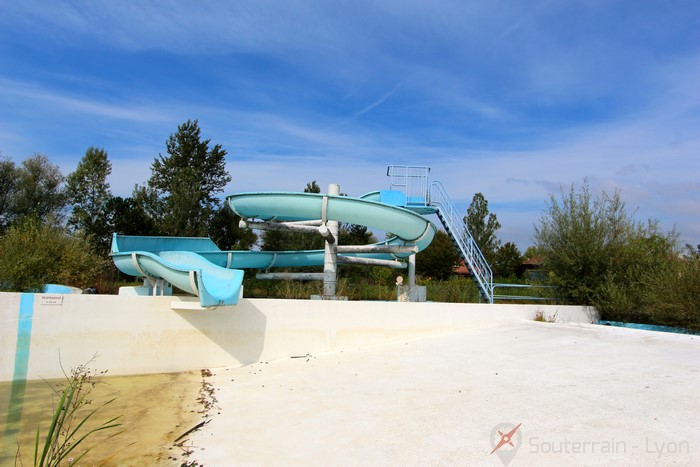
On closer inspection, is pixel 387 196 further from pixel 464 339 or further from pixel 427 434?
pixel 427 434

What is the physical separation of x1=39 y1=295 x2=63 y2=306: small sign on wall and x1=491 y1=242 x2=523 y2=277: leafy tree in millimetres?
33316

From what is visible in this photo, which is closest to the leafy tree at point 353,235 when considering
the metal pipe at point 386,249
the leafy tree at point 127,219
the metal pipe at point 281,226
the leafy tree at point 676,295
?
the leafy tree at point 127,219

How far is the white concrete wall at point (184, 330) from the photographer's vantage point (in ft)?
30.6

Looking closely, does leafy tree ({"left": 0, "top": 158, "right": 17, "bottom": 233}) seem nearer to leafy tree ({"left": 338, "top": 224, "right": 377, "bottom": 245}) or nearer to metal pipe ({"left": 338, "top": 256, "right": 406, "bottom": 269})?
leafy tree ({"left": 338, "top": 224, "right": 377, "bottom": 245})

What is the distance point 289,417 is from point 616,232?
13.7 meters

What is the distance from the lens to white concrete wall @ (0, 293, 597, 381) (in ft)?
30.6

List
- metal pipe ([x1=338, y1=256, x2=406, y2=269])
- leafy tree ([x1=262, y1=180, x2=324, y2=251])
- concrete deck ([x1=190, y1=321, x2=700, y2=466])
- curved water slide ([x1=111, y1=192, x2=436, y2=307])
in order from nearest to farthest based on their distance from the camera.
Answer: concrete deck ([x1=190, y1=321, x2=700, y2=466]) → curved water slide ([x1=111, y1=192, x2=436, y2=307]) → metal pipe ([x1=338, y1=256, x2=406, y2=269]) → leafy tree ([x1=262, y1=180, x2=324, y2=251])

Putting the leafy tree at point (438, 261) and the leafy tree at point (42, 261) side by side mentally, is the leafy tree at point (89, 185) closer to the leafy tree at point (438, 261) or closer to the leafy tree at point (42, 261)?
the leafy tree at point (42, 261)

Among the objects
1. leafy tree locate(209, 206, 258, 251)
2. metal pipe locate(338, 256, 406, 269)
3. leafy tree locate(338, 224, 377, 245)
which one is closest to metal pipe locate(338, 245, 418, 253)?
metal pipe locate(338, 256, 406, 269)

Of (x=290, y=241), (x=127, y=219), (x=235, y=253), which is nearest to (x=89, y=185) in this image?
(x=127, y=219)

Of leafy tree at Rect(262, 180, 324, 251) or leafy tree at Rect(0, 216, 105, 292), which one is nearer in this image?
leafy tree at Rect(0, 216, 105, 292)

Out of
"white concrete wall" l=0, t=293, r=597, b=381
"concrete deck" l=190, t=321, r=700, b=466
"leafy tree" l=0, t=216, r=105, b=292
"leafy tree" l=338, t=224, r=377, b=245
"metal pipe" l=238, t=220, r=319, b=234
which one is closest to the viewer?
"concrete deck" l=190, t=321, r=700, b=466

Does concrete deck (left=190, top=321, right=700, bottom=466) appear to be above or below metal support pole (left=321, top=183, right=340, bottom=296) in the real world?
below

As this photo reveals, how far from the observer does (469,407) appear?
260 inches
